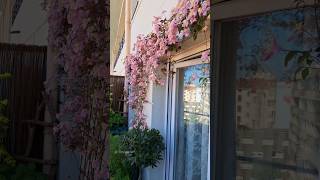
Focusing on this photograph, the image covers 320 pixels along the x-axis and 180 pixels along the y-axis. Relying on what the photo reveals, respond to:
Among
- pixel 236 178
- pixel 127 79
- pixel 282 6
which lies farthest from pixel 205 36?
pixel 127 79

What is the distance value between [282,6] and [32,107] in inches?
A: 74.9

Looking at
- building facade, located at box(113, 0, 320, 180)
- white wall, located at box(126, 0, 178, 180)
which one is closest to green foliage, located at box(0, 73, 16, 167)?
building facade, located at box(113, 0, 320, 180)

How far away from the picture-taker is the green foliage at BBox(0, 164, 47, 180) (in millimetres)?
3129

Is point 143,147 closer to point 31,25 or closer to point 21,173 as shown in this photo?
point 31,25

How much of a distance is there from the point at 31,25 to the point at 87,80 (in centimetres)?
139

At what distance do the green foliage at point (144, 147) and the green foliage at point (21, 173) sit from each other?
10.3ft

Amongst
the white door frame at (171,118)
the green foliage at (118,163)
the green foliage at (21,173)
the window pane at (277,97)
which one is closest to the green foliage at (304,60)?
the window pane at (277,97)

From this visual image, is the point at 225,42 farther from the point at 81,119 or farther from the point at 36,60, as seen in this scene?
the point at 36,60

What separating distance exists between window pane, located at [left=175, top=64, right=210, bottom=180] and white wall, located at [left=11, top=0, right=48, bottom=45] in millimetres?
1766

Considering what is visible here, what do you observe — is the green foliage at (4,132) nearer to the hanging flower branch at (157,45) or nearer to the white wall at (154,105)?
the hanging flower branch at (157,45)

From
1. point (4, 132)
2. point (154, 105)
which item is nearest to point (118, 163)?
point (154, 105)

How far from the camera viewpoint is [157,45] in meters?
6.02

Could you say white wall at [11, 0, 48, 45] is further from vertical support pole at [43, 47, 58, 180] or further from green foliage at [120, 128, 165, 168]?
green foliage at [120, 128, 165, 168]

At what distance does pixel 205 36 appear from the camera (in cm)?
468
